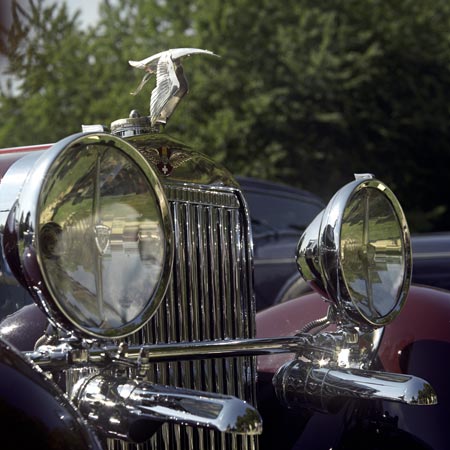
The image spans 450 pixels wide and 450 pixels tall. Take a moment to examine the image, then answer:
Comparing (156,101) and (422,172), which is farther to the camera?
(422,172)

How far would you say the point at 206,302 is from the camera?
1985 millimetres

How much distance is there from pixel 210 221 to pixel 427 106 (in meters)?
18.0

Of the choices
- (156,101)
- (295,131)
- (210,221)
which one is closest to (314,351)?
(210,221)

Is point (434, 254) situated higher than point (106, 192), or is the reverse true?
point (106, 192)

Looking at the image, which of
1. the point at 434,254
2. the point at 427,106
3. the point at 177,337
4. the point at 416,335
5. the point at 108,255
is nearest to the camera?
the point at 108,255

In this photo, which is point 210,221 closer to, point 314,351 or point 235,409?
point 314,351

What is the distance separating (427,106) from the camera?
63.6 ft

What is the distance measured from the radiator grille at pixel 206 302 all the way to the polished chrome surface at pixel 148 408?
319mm

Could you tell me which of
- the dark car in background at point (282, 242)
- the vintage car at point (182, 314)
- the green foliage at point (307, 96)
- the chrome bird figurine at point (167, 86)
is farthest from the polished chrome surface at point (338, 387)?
the green foliage at point (307, 96)

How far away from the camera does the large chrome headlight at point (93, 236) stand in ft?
4.63

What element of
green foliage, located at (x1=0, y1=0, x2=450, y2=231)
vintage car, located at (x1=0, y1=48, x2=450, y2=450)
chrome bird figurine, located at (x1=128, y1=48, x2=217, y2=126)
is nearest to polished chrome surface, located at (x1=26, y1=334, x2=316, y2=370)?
vintage car, located at (x1=0, y1=48, x2=450, y2=450)

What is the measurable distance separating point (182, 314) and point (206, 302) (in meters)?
0.07

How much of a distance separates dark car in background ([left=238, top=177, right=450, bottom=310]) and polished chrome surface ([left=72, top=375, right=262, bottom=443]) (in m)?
2.77

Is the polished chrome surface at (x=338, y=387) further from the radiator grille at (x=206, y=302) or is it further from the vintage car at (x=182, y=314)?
the radiator grille at (x=206, y=302)
